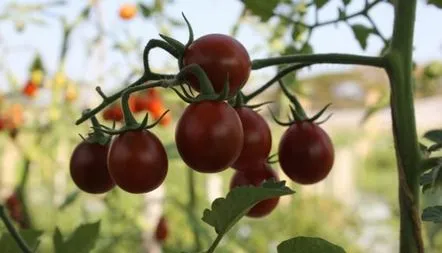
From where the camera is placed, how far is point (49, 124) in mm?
2021

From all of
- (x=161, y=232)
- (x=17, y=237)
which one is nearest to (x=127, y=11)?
(x=161, y=232)

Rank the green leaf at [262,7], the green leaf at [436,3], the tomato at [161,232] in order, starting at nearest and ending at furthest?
the green leaf at [436,3], the green leaf at [262,7], the tomato at [161,232]

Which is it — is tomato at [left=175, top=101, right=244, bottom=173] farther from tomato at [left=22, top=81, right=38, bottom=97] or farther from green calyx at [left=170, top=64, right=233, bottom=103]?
tomato at [left=22, top=81, right=38, bottom=97]

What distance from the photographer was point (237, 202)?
50cm

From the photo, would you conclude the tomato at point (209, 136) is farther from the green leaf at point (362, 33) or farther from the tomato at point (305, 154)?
the green leaf at point (362, 33)

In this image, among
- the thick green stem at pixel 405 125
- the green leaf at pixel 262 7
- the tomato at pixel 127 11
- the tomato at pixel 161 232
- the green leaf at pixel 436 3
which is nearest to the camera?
the thick green stem at pixel 405 125

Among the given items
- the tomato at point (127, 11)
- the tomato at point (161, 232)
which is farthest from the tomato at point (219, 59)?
the tomato at point (127, 11)

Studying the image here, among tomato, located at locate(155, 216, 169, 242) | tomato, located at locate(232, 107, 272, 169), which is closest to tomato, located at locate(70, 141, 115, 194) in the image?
tomato, located at locate(232, 107, 272, 169)

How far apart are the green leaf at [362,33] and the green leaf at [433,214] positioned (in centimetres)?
34

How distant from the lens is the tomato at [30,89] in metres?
2.20

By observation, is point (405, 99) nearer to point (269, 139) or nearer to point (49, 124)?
point (269, 139)

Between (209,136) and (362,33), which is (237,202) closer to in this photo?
(209,136)

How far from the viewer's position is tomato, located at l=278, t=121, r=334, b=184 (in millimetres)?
666

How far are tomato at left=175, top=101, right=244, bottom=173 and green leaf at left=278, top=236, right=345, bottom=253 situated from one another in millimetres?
70
